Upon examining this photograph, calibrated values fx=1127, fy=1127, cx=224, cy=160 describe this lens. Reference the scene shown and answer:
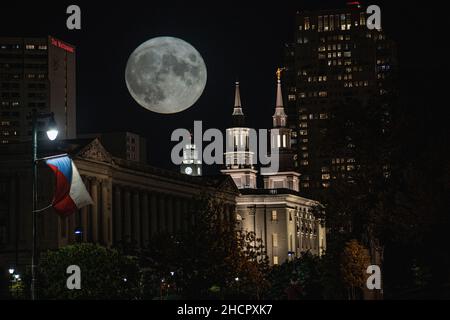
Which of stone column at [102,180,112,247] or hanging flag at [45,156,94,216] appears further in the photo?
stone column at [102,180,112,247]

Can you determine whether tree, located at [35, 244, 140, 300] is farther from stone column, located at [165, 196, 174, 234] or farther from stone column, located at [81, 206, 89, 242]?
stone column, located at [165, 196, 174, 234]

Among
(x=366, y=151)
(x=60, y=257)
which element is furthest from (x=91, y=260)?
(x=366, y=151)

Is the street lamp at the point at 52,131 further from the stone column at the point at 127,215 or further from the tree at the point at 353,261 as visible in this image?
the stone column at the point at 127,215

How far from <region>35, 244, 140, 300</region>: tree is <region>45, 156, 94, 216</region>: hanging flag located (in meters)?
20.8

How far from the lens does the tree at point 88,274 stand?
A: 213 ft

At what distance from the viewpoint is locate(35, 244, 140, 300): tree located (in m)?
65.0

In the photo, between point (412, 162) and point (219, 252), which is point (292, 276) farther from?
point (412, 162)

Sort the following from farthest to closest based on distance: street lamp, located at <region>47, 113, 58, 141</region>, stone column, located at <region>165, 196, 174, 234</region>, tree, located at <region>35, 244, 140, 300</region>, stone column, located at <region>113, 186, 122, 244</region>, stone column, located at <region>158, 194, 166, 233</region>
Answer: stone column, located at <region>165, 196, 174, 234</region>, stone column, located at <region>158, 194, 166, 233</region>, stone column, located at <region>113, 186, 122, 244</region>, tree, located at <region>35, 244, 140, 300</region>, street lamp, located at <region>47, 113, 58, 141</region>

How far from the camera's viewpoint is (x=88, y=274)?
6738 centimetres

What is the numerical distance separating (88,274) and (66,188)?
2477cm

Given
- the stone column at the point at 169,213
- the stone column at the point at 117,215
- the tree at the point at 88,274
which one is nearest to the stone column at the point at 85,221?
the stone column at the point at 117,215

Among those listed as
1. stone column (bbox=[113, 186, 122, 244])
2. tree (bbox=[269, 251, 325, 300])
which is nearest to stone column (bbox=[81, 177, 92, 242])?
stone column (bbox=[113, 186, 122, 244])

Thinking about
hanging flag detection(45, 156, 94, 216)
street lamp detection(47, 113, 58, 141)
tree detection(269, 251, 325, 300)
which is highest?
street lamp detection(47, 113, 58, 141)

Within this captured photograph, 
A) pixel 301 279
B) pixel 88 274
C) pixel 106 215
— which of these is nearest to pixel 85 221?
pixel 106 215
